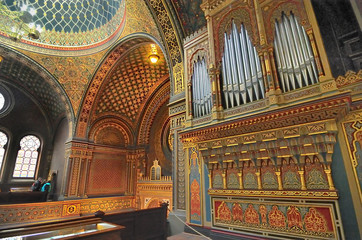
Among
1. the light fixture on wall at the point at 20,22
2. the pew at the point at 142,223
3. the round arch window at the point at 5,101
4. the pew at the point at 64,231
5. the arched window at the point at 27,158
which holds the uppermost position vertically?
the light fixture on wall at the point at 20,22

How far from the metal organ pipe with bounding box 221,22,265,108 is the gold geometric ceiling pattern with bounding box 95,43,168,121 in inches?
217

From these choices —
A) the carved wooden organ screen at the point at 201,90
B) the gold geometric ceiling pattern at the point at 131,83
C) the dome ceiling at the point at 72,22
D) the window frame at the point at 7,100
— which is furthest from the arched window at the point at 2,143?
the carved wooden organ screen at the point at 201,90

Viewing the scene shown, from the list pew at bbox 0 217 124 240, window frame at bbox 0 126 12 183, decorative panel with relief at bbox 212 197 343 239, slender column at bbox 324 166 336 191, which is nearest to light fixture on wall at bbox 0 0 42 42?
window frame at bbox 0 126 12 183

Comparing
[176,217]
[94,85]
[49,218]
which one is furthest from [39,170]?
[176,217]

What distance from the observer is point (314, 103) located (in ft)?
9.11

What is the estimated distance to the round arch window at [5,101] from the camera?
11.7m

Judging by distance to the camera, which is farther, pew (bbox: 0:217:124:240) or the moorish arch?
the moorish arch

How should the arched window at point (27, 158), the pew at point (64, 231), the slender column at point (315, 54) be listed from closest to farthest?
the pew at point (64, 231) < the slender column at point (315, 54) < the arched window at point (27, 158)

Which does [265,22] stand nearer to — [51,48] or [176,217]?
[176,217]

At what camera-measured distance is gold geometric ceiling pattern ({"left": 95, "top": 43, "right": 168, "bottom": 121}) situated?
980 centimetres

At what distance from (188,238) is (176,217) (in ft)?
3.28

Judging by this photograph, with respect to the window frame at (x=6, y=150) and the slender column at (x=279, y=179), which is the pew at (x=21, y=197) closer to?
the window frame at (x=6, y=150)

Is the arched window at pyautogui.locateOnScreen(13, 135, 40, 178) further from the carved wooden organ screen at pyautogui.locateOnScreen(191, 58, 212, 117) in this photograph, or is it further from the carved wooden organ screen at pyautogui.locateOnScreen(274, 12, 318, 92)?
the carved wooden organ screen at pyautogui.locateOnScreen(274, 12, 318, 92)

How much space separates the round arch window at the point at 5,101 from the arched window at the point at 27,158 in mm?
1928
